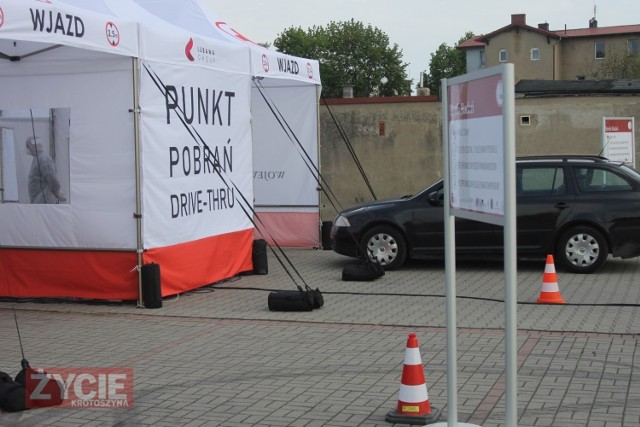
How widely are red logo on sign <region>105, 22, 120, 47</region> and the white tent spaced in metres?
0.02

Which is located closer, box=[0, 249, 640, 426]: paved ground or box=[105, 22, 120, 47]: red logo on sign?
box=[0, 249, 640, 426]: paved ground

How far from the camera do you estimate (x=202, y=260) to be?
1245 centimetres

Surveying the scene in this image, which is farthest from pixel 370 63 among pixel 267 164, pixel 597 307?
pixel 597 307

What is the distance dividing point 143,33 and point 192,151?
191 cm

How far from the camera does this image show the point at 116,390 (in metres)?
7.38

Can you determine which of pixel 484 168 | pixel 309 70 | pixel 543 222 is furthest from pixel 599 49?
pixel 484 168

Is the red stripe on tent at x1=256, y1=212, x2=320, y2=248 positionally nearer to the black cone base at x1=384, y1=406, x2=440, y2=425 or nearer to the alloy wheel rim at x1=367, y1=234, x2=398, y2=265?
the alloy wheel rim at x1=367, y1=234, x2=398, y2=265

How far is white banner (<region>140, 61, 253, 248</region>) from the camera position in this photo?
1125 centimetres

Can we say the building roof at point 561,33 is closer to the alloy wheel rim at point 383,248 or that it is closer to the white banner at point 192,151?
the alloy wheel rim at point 383,248

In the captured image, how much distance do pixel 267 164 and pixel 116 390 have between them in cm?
1001

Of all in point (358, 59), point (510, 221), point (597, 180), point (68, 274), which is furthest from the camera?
point (358, 59)

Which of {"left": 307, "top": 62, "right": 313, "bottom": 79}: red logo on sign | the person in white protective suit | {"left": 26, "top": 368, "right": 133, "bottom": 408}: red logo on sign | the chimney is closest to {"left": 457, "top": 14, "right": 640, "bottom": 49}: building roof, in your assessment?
the chimney

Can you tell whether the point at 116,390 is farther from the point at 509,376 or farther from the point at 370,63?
the point at 370,63

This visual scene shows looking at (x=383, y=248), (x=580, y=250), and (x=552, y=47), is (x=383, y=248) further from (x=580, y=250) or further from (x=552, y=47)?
(x=552, y=47)
